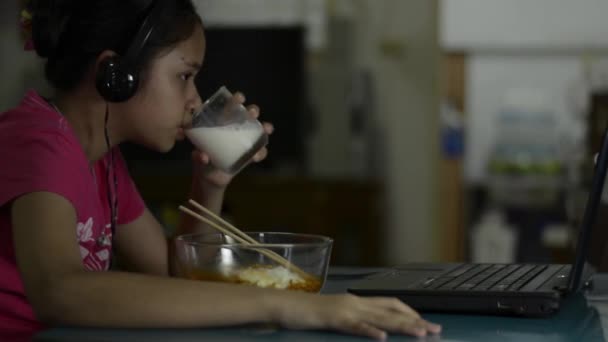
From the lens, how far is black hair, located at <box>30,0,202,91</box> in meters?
1.36

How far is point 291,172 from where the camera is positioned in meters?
4.78

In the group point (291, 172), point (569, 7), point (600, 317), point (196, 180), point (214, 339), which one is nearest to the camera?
point (214, 339)

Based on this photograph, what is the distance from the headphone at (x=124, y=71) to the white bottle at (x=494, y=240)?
282 cm

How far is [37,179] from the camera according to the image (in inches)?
45.6

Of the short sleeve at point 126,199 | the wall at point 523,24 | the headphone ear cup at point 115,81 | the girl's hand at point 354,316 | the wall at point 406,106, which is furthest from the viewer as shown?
the wall at point 406,106

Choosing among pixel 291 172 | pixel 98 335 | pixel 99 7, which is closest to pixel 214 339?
pixel 98 335

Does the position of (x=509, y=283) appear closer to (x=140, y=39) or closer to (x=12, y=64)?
(x=140, y=39)

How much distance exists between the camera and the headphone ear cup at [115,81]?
4.32ft

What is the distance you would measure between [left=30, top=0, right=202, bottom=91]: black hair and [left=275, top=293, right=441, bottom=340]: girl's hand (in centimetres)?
51

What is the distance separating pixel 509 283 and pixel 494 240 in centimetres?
291

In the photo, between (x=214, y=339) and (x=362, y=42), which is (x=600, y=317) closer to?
(x=214, y=339)

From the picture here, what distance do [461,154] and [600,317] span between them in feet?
9.80

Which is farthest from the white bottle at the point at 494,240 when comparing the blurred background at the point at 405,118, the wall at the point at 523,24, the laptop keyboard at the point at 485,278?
the laptop keyboard at the point at 485,278

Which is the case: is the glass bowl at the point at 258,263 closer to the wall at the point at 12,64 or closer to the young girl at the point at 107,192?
the young girl at the point at 107,192
